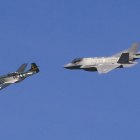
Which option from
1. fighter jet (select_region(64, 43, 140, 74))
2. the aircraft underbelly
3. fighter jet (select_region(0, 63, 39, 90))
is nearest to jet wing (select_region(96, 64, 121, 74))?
fighter jet (select_region(64, 43, 140, 74))

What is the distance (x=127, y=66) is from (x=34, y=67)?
38.2 metres

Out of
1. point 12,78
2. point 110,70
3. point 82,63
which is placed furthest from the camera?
point 12,78

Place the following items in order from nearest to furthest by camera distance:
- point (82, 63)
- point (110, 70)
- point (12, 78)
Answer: point (110, 70) → point (82, 63) → point (12, 78)

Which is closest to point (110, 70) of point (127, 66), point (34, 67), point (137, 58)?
point (127, 66)

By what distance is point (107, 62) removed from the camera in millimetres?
175125

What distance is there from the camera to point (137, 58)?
595 ft

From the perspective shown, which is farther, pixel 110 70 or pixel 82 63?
pixel 82 63

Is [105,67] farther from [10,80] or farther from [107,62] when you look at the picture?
[10,80]

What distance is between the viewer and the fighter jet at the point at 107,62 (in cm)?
17138

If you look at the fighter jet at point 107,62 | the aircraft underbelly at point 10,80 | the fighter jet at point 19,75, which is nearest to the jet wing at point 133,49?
the fighter jet at point 107,62

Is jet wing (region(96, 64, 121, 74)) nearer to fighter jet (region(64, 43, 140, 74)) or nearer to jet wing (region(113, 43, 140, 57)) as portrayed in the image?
fighter jet (region(64, 43, 140, 74))

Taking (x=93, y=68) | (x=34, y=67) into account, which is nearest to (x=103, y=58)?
(x=93, y=68)

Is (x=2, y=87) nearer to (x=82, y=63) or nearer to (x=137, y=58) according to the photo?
(x=82, y=63)

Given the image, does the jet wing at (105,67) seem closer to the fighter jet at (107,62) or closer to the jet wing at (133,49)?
the fighter jet at (107,62)
